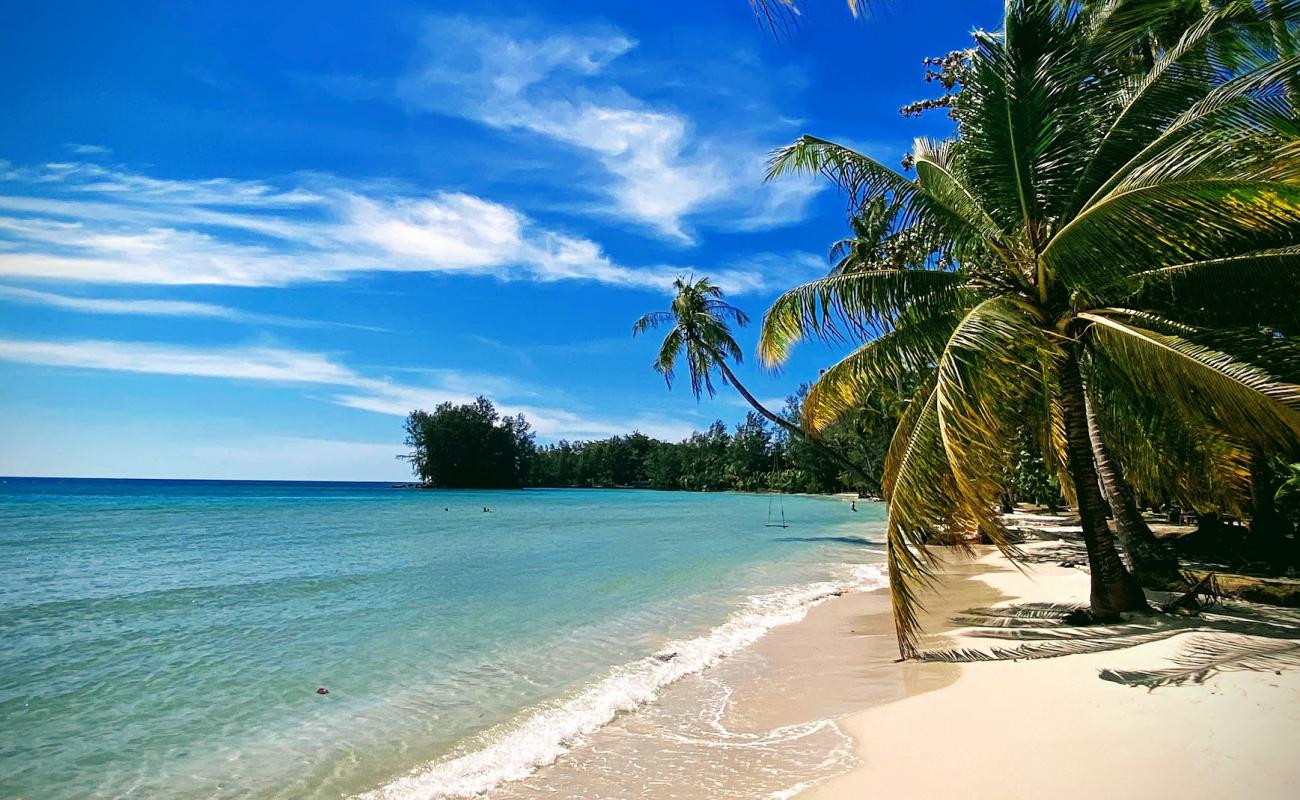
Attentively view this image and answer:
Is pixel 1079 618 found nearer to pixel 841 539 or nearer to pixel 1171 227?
pixel 1171 227

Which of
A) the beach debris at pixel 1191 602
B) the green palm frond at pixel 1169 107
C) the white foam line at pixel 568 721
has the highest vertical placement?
the green palm frond at pixel 1169 107

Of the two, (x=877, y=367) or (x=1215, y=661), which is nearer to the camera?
(x=1215, y=661)

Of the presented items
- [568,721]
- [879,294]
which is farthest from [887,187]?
[568,721]

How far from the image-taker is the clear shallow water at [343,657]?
17.7 feet

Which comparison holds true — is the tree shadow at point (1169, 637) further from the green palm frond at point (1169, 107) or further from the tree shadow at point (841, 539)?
the tree shadow at point (841, 539)

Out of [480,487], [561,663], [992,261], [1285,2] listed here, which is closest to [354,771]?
[561,663]

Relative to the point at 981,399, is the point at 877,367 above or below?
above

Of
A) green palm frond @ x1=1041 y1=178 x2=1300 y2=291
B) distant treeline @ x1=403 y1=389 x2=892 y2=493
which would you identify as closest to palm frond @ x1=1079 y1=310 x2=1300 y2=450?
green palm frond @ x1=1041 y1=178 x2=1300 y2=291

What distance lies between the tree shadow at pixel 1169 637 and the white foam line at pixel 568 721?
2.81 m

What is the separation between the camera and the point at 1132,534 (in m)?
8.88

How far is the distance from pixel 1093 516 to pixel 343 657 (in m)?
9.45

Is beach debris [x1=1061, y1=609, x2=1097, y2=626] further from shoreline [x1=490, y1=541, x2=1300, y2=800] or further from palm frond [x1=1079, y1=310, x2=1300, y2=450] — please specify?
palm frond [x1=1079, y1=310, x2=1300, y2=450]

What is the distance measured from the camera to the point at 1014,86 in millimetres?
7008

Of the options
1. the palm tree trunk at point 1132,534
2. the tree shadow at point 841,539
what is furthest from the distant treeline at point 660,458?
the palm tree trunk at point 1132,534
